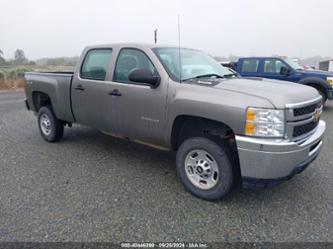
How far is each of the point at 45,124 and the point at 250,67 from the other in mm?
7616

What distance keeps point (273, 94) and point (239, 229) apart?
1439 mm

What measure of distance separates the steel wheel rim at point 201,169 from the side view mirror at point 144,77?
1005 millimetres

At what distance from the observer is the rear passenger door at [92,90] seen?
4.32 meters

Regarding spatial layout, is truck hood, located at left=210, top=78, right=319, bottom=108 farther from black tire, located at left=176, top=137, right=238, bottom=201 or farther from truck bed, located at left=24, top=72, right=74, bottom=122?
truck bed, located at left=24, top=72, right=74, bottom=122

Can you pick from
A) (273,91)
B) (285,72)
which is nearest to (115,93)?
(273,91)

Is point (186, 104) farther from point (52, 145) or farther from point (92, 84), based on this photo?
point (52, 145)

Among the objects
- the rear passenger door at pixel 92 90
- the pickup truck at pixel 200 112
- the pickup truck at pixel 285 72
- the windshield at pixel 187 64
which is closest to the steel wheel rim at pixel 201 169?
the pickup truck at pixel 200 112

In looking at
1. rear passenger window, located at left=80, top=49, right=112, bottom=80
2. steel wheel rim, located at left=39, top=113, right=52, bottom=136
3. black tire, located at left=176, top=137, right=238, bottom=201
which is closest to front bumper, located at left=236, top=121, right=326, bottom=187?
black tire, located at left=176, top=137, right=238, bottom=201

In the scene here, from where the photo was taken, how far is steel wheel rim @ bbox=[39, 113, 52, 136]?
18.4ft

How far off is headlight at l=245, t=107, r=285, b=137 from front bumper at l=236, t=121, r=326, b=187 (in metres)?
0.07

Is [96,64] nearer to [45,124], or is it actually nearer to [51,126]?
[51,126]

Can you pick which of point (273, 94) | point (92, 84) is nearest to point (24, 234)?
point (92, 84)

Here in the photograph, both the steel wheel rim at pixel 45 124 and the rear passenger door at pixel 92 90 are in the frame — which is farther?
the steel wheel rim at pixel 45 124

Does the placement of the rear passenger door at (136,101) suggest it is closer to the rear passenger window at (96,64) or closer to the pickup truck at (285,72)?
the rear passenger window at (96,64)
